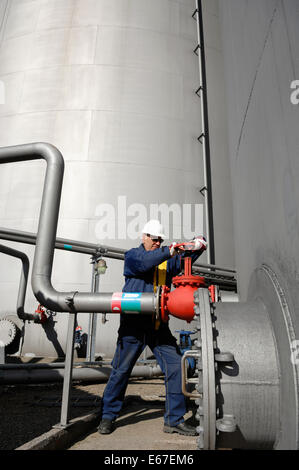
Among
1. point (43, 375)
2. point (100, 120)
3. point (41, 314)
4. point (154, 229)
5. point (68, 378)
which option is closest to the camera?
point (68, 378)

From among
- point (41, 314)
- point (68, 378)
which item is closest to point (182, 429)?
point (68, 378)

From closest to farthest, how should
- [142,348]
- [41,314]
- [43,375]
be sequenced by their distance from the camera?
1. [142,348]
2. [43,375]
3. [41,314]

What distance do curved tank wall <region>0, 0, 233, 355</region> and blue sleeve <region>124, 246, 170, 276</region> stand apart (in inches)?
137

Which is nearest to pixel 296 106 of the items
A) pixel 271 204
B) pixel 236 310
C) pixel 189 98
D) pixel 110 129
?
pixel 271 204

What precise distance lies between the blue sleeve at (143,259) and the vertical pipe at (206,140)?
4.16 metres

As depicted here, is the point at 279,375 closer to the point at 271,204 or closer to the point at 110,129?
the point at 271,204

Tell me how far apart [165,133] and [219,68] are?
99.5 inches

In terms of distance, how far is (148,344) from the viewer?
2117 mm

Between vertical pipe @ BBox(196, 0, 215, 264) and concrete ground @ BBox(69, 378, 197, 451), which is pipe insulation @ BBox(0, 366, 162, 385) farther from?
vertical pipe @ BBox(196, 0, 215, 264)

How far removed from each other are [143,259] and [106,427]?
38.0 inches

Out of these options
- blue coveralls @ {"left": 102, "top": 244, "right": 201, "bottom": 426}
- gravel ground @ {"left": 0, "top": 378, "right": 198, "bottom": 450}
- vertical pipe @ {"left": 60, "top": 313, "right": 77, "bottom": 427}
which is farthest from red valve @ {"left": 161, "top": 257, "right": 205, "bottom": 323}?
gravel ground @ {"left": 0, "top": 378, "right": 198, "bottom": 450}

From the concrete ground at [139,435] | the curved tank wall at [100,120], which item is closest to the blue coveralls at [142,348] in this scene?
the concrete ground at [139,435]

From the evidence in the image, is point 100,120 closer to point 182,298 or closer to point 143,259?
Result: point 143,259

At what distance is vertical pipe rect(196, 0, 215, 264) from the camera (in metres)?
6.23
